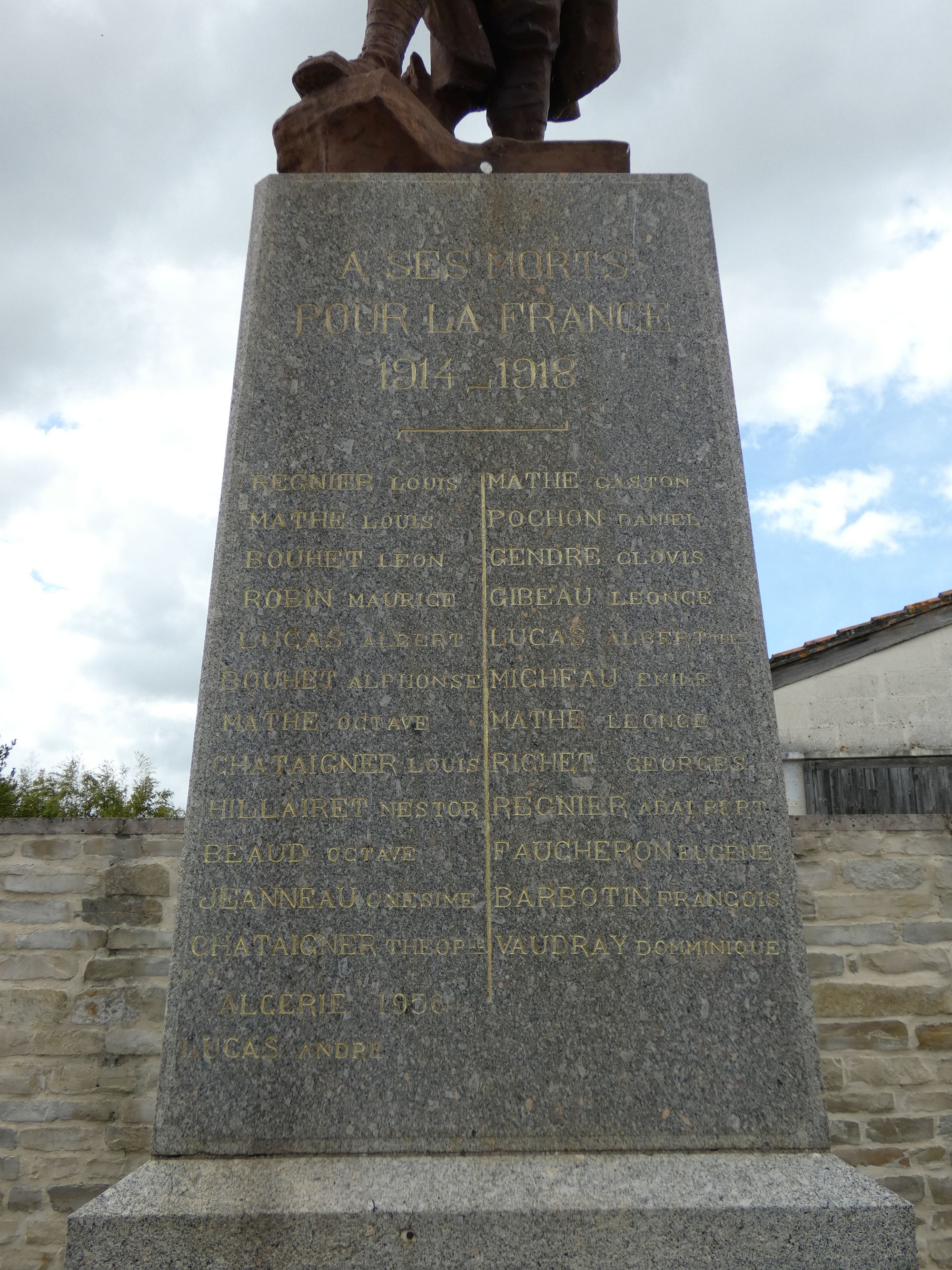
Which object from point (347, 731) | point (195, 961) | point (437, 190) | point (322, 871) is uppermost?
point (437, 190)

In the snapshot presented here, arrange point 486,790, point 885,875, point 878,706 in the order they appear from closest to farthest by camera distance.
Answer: point 486,790, point 885,875, point 878,706

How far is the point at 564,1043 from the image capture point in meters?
2.34

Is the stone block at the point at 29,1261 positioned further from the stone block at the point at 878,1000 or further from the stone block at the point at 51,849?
the stone block at the point at 878,1000

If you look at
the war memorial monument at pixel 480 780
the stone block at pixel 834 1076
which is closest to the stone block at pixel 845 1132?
the stone block at pixel 834 1076

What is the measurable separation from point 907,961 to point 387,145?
187 inches

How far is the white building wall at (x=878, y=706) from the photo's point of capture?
9.52 m

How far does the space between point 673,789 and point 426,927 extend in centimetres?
76

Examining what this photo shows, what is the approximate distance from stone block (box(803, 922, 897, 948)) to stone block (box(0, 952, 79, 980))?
3981 mm

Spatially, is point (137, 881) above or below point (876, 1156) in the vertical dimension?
above

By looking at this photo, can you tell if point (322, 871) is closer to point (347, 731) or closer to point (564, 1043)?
point (347, 731)

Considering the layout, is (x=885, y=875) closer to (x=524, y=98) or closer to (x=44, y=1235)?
(x=524, y=98)

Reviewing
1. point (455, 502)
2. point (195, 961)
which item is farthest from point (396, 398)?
point (195, 961)

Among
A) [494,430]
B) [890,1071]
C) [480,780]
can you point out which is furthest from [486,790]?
[890,1071]

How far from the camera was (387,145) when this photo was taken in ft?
11.3
